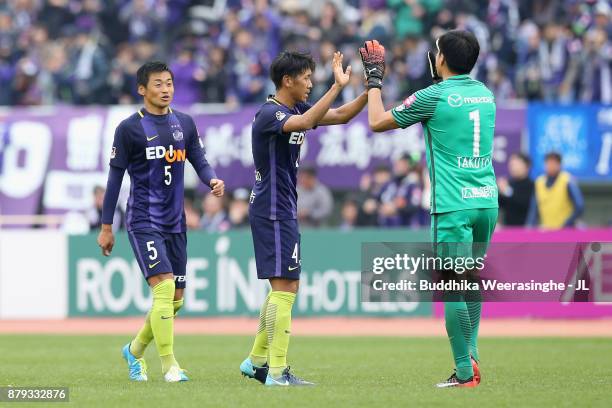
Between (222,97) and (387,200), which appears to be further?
(222,97)

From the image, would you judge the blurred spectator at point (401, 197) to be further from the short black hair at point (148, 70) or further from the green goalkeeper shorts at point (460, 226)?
the green goalkeeper shorts at point (460, 226)

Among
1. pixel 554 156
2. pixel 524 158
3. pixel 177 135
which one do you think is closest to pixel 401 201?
pixel 524 158

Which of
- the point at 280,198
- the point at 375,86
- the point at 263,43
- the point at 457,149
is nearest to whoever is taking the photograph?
the point at 457,149

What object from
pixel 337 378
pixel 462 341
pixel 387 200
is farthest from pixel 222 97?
pixel 462 341

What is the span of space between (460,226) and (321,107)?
1.36 metres

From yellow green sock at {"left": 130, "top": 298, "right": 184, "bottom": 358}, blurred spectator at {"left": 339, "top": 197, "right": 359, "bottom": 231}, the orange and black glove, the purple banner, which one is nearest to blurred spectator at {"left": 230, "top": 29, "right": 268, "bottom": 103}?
the purple banner

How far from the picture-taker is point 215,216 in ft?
69.0

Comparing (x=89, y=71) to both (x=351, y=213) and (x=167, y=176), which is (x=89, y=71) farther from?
(x=167, y=176)

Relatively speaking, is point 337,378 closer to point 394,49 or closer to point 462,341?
point 462,341

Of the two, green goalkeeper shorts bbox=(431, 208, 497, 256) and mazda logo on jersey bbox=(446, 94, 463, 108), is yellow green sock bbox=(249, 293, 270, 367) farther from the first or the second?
mazda logo on jersey bbox=(446, 94, 463, 108)

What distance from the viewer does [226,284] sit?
19.4m

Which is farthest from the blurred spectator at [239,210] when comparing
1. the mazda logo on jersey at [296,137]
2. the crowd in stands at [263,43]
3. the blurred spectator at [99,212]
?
the mazda logo on jersey at [296,137]

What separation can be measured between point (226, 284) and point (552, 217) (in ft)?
17.2

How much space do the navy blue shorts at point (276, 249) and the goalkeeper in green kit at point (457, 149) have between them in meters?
1.16
